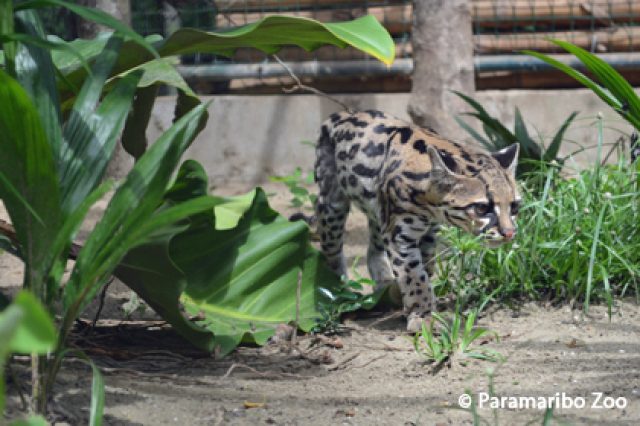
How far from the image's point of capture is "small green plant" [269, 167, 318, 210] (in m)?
6.72

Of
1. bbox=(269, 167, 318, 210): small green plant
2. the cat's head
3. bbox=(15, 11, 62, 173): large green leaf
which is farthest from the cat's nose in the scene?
bbox=(269, 167, 318, 210): small green plant

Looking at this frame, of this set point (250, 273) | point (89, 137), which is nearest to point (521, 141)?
point (250, 273)

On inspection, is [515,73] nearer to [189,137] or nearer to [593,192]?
[593,192]

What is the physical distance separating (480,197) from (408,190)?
1.23ft

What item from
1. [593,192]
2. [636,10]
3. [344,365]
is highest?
[636,10]

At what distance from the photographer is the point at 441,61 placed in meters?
6.39

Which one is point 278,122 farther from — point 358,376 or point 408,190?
point 358,376

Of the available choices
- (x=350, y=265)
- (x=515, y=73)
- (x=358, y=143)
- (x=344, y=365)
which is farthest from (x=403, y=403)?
(x=515, y=73)

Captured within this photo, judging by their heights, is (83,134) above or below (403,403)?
above

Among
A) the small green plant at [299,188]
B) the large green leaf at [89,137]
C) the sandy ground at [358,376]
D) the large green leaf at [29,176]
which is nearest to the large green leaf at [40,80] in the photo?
the large green leaf at [89,137]

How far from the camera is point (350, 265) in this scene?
5754 mm

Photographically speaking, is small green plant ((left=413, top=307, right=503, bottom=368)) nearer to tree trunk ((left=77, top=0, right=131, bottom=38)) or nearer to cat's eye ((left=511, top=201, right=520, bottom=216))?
cat's eye ((left=511, top=201, right=520, bottom=216))

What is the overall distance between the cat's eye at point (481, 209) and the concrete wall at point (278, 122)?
3567 mm

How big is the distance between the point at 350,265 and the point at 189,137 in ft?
Result: 9.64
